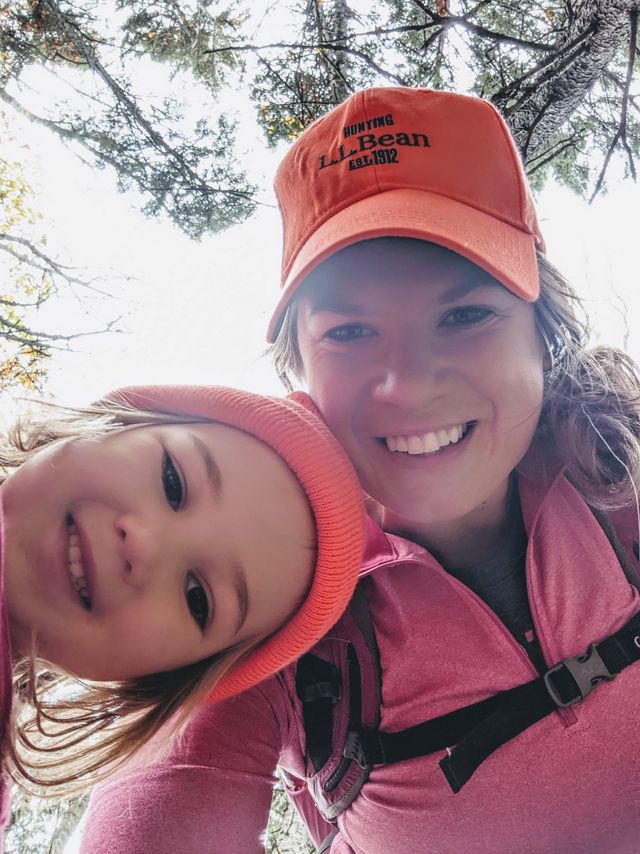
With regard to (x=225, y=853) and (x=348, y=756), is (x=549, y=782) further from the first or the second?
(x=225, y=853)

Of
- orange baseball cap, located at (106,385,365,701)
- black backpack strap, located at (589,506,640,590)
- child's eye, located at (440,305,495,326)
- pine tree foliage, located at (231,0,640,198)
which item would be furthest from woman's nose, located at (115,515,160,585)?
pine tree foliage, located at (231,0,640,198)

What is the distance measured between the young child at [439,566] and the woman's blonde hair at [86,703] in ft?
0.28

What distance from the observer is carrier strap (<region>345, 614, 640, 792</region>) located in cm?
121

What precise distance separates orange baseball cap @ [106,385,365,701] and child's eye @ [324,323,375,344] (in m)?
0.19

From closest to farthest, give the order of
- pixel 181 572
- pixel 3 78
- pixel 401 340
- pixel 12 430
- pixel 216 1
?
1. pixel 181 572
2. pixel 401 340
3. pixel 12 430
4. pixel 216 1
5. pixel 3 78

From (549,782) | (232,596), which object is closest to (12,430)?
(232,596)

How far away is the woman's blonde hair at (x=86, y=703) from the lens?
1251 millimetres

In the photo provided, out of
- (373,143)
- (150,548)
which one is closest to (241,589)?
(150,548)

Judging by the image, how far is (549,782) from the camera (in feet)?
3.88

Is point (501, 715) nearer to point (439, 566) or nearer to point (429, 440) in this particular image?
point (439, 566)

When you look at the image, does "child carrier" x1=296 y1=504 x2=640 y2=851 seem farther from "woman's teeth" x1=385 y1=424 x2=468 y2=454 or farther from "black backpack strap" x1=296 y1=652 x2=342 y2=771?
"woman's teeth" x1=385 y1=424 x2=468 y2=454

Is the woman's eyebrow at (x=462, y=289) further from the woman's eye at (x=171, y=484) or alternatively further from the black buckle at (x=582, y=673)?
the black buckle at (x=582, y=673)

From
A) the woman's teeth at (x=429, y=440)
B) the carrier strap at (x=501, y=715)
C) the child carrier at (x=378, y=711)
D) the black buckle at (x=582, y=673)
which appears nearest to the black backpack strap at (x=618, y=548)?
the child carrier at (x=378, y=711)

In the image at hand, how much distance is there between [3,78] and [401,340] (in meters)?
4.55
